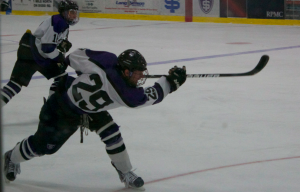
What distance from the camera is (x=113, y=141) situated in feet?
6.70

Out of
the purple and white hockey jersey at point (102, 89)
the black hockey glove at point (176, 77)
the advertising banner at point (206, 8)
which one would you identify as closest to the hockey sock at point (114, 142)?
the purple and white hockey jersey at point (102, 89)

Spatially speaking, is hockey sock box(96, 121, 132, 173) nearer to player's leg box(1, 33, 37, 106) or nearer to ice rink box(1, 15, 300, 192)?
ice rink box(1, 15, 300, 192)

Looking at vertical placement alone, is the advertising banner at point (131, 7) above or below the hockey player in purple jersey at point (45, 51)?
above

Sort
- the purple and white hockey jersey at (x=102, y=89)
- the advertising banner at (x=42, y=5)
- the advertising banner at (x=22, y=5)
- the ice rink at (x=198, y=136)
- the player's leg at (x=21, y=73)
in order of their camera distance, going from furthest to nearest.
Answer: the advertising banner at (x=22, y=5) → the advertising banner at (x=42, y=5) → the player's leg at (x=21, y=73) → the ice rink at (x=198, y=136) → the purple and white hockey jersey at (x=102, y=89)

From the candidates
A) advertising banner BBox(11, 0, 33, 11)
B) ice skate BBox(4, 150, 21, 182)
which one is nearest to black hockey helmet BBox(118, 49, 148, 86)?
ice skate BBox(4, 150, 21, 182)

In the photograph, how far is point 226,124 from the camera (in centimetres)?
330

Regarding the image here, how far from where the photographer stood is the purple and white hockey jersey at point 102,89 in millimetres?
1895

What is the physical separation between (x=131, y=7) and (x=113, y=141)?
10151 millimetres

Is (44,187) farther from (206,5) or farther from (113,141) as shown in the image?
Result: (206,5)

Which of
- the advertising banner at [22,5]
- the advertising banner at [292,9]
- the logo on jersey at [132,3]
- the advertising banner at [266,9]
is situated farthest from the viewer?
the advertising banner at [22,5]

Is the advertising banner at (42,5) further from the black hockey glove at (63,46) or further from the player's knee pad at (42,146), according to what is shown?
the player's knee pad at (42,146)

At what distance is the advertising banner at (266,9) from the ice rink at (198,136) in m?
3.72

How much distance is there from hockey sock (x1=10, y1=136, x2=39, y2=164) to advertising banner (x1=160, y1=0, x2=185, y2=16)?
942cm

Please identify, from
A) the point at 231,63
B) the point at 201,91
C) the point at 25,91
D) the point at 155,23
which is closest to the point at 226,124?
the point at 201,91
